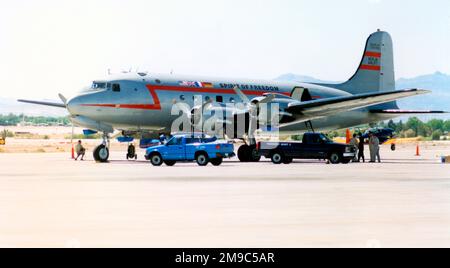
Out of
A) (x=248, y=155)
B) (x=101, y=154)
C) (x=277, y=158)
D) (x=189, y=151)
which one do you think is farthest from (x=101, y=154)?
(x=277, y=158)

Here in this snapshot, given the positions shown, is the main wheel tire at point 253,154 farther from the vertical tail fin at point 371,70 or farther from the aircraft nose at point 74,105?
the vertical tail fin at point 371,70

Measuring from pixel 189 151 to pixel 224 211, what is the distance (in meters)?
18.2

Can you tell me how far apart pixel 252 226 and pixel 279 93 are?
3076 cm

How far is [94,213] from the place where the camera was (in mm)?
14992

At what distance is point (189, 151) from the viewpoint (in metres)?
33.5

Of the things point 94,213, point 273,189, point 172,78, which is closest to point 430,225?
point 94,213

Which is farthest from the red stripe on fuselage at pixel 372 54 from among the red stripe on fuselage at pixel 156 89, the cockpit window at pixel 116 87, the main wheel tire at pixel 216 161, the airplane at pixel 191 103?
the main wheel tire at pixel 216 161

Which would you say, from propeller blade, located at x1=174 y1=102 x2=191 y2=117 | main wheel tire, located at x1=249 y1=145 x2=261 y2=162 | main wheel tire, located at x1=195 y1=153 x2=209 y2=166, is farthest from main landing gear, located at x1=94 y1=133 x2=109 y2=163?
main wheel tire, located at x1=249 y1=145 x2=261 y2=162

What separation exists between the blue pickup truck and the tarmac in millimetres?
7886

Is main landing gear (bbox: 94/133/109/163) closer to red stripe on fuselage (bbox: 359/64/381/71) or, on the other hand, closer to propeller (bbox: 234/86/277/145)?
propeller (bbox: 234/86/277/145)

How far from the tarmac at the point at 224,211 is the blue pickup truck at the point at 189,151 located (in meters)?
7.89

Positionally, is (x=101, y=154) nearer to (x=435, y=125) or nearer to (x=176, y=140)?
(x=176, y=140)

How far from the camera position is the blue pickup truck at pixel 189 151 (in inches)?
1309
